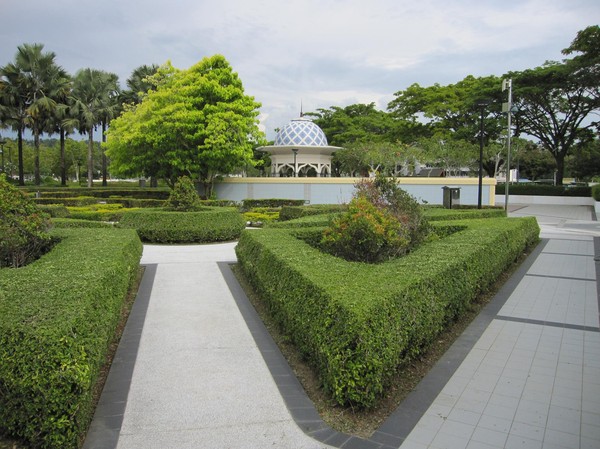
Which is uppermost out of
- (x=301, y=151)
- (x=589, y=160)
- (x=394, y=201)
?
(x=589, y=160)

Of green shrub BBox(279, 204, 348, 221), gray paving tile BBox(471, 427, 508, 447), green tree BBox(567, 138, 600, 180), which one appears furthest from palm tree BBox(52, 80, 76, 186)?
green tree BBox(567, 138, 600, 180)

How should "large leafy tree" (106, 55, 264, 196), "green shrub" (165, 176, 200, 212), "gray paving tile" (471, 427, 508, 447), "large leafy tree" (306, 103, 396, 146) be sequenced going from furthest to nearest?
"large leafy tree" (306, 103, 396, 146), "large leafy tree" (106, 55, 264, 196), "green shrub" (165, 176, 200, 212), "gray paving tile" (471, 427, 508, 447)

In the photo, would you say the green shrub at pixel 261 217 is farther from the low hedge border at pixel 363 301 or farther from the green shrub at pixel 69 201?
the low hedge border at pixel 363 301

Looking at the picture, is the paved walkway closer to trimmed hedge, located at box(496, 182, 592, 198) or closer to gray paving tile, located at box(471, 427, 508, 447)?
gray paving tile, located at box(471, 427, 508, 447)

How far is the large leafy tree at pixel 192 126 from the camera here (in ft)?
88.7

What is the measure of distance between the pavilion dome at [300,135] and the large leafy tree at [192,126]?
31.5ft

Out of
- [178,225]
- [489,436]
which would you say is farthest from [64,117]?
[489,436]

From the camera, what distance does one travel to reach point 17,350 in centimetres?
364

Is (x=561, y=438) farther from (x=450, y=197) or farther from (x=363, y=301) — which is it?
(x=450, y=197)

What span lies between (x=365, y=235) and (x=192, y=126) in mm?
20889

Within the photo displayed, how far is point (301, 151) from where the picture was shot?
121ft

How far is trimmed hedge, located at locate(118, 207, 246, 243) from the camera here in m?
14.3

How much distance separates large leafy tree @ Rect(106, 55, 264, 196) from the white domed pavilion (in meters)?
6.67

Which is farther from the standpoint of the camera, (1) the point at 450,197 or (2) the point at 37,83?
(2) the point at 37,83
